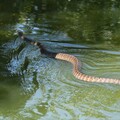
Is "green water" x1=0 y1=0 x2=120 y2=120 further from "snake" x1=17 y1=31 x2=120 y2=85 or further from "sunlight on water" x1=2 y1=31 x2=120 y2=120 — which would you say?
"snake" x1=17 y1=31 x2=120 y2=85

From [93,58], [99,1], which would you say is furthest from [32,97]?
[99,1]

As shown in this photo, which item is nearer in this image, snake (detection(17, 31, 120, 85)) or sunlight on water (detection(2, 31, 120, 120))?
sunlight on water (detection(2, 31, 120, 120))

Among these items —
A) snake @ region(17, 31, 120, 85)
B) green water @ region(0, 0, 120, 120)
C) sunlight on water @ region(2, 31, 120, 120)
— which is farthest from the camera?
snake @ region(17, 31, 120, 85)

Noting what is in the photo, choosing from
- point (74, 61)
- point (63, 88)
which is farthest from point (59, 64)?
point (63, 88)

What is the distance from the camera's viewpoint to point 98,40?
1602 centimetres

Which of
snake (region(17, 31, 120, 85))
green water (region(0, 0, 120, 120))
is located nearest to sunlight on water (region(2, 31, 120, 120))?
green water (region(0, 0, 120, 120))

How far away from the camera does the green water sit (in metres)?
9.34

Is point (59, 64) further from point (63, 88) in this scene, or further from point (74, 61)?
point (63, 88)

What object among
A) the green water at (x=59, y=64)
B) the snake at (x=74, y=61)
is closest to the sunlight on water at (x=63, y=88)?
the green water at (x=59, y=64)

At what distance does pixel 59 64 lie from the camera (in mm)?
13109

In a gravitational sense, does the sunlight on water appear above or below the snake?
below

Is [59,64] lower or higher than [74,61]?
lower

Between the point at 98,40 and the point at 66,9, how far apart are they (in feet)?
26.6

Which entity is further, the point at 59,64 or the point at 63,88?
the point at 59,64
